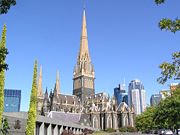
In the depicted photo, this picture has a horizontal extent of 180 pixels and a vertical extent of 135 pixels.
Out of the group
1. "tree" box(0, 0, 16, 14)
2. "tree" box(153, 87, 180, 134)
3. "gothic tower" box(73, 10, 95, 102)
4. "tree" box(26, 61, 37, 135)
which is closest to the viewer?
"tree" box(0, 0, 16, 14)

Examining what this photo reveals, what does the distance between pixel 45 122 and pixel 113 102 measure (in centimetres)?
9876

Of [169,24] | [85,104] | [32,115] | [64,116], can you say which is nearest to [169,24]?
[169,24]

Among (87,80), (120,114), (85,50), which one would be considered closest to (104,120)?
(120,114)

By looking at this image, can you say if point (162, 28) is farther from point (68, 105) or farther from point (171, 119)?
point (68, 105)

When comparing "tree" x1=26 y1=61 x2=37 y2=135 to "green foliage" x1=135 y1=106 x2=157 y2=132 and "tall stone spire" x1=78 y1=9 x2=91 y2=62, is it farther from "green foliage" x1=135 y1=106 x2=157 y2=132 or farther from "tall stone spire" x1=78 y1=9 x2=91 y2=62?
"tall stone spire" x1=78 y1=9 x2=91 y2=62

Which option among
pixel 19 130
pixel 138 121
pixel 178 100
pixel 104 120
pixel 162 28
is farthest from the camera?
pixel 104 120

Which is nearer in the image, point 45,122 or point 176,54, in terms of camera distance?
point 176,54

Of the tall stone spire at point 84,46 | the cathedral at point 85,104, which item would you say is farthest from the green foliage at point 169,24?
the tall stone spire at point 84,46

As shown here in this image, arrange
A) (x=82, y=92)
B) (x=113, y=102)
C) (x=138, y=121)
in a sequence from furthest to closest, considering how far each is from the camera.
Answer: (x=82, y=92)
(x=113, y=102)
(x=138, y=121)

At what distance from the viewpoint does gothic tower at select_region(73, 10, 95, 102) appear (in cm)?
15470

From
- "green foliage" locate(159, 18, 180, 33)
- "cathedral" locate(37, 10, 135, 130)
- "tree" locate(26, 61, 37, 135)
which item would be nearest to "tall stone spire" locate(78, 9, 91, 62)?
"cathedral" locate(37, 10, 135, 130)

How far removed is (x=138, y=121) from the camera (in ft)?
336

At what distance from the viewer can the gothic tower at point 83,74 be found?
15470 centimetres

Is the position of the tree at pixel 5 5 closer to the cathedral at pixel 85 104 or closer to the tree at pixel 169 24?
the tree at pixel 169 24
